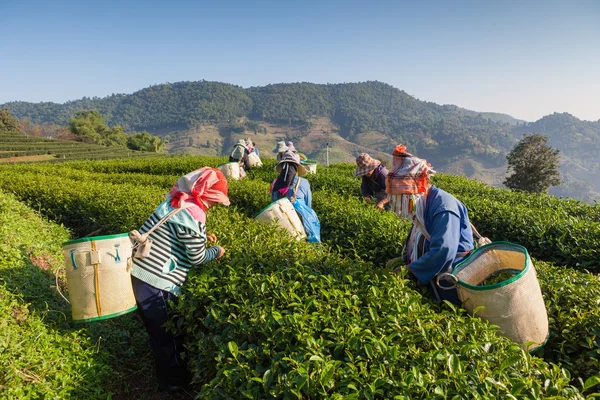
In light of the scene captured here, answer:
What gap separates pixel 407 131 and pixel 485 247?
184048 millimetres

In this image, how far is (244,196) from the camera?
6.45m

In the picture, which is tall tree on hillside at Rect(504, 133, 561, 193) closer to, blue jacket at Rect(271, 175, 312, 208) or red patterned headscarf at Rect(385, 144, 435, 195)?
blue jacket at Rect(271, 175, 312, 208)

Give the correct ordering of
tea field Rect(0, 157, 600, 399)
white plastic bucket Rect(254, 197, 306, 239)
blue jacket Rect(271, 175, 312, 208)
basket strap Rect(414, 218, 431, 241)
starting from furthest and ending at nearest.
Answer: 1. blue jacket Rect(271, 175, 312, 208)
2. white plastic bucket Rect(254, 197, 306, 239)
3. basket strap Rect(414, 218, 431, 241)
4. tea field Rect(0, 157, 600, 399)

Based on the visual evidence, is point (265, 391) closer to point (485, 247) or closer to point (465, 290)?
point (465, 290)

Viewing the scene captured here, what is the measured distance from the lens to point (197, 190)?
2730 millimetres

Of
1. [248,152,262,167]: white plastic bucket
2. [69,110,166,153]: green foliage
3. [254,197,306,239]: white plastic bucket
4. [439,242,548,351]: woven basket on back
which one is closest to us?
[439,242,548,351]: woven basket on back

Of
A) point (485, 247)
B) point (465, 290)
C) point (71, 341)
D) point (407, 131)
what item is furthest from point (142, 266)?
point (407, 131)

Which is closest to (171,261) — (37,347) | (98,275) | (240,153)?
(98,275)

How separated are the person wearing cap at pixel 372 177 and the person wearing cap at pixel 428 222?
304 cm

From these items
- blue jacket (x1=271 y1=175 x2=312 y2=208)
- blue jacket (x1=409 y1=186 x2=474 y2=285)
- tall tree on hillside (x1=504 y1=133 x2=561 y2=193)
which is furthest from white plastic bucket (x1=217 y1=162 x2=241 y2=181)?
tall tree on hillside (x1=504 y1=133 x2=561 y2=193)

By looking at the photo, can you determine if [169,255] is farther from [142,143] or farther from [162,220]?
[142,143]

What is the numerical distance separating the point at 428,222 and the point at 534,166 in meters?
29.3

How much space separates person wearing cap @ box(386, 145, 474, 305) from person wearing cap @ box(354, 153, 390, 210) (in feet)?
9.97

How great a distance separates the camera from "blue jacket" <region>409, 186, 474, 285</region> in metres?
2.32
